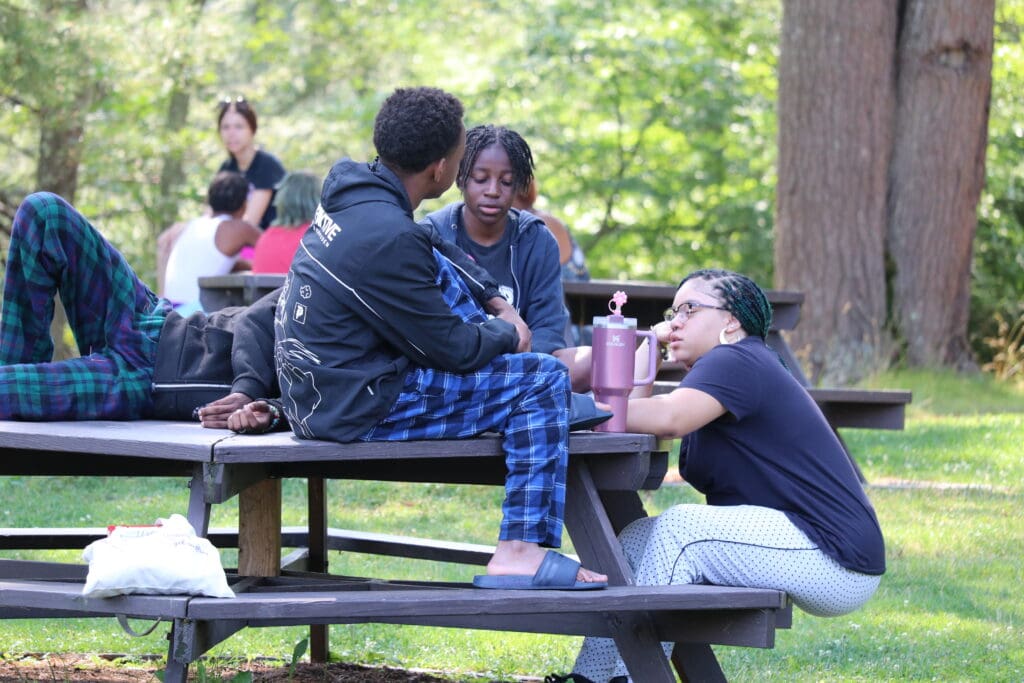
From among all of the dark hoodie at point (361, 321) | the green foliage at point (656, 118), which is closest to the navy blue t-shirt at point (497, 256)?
the dark hoodie at point (361, 321)

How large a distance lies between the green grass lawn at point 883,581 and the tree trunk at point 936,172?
2380 millimetres

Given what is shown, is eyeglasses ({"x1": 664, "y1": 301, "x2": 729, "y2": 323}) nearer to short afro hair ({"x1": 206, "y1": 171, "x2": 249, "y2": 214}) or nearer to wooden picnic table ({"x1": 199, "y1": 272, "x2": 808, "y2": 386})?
wooden picnic table ({"x1": 199, "y1": 272, "x2": 808, "y2": 386})

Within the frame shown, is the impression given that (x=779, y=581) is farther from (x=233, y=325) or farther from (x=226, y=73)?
(x=226, y=73)

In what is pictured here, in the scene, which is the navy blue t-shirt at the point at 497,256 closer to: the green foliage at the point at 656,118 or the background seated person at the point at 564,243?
the background seated person at the point at 564,243

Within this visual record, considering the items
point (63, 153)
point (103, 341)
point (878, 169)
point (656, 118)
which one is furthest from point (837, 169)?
point (103, 341)

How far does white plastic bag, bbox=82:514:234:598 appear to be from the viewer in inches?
113

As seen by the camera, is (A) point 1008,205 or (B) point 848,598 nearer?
(B) point 848,598

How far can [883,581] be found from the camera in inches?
212

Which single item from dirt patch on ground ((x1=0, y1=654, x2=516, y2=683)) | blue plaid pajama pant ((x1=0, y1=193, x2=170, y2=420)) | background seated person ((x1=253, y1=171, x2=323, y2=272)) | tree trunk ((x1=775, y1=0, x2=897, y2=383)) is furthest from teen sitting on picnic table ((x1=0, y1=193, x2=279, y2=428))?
tree trunk ((x1=775, y1=0, x2=897, y2=383))

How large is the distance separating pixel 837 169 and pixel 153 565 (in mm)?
8969

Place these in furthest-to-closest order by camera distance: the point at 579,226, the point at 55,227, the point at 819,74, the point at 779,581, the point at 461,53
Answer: the point at 461,53 → the point at 579,226 → the point at 819,74 → the point at 55,227 → the point at 779,581

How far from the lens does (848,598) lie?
348cm

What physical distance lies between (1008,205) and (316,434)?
12.9 meters

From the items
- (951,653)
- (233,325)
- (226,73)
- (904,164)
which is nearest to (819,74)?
(904,164)
